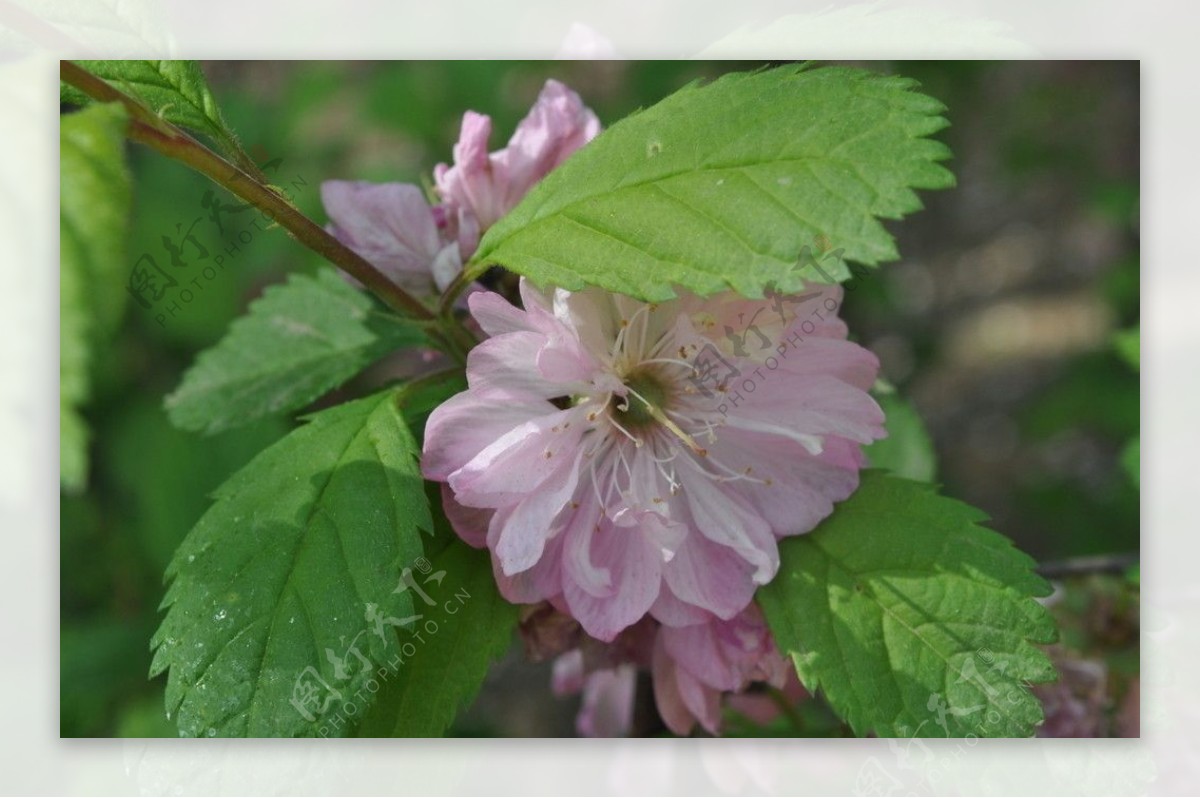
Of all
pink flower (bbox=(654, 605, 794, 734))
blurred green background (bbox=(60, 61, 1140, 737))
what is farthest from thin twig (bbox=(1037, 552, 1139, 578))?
pink flower (bbox=(654, 605, 794, 734))

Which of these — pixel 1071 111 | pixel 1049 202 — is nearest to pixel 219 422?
pixel 1071 111

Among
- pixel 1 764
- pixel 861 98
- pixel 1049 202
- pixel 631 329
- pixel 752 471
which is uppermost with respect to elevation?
pixel 1049 202

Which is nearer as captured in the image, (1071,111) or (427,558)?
(427,558)

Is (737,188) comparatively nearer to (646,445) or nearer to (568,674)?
(646,445)

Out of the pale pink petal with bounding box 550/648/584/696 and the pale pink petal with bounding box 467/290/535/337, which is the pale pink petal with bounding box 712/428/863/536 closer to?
the pale pink petal with bounding box 467/290/535/337

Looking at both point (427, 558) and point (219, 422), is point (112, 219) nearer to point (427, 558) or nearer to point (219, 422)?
point (427, 558)

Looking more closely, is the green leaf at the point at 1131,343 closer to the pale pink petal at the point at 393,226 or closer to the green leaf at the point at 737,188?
the green leaf at the point at 737,188
